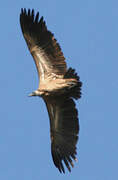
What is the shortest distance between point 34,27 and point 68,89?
8.10ft

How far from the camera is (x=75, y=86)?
12.9 m

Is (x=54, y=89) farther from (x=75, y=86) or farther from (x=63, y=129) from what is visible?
(x=63, y=129)

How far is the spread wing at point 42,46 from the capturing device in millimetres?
13977

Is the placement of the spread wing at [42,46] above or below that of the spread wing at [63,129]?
above

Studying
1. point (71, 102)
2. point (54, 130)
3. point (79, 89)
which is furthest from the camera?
point (54, 130)

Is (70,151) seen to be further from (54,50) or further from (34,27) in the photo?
(34,27)

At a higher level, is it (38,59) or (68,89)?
(38,59)

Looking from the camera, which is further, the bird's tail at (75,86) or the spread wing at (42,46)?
the spread wing at (42,46)

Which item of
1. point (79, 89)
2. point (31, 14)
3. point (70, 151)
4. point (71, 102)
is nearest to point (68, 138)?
point (70, 151)

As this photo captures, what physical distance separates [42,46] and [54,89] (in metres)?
1.64

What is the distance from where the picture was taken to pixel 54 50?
45.9ft

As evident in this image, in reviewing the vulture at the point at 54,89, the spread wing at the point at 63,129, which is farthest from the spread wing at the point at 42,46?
the spread wing at the point at 63,129

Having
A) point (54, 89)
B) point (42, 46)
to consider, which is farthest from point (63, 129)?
point (42, 46)

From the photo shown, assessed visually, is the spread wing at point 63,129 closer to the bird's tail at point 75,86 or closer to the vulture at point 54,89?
the vulture at point 54,89
